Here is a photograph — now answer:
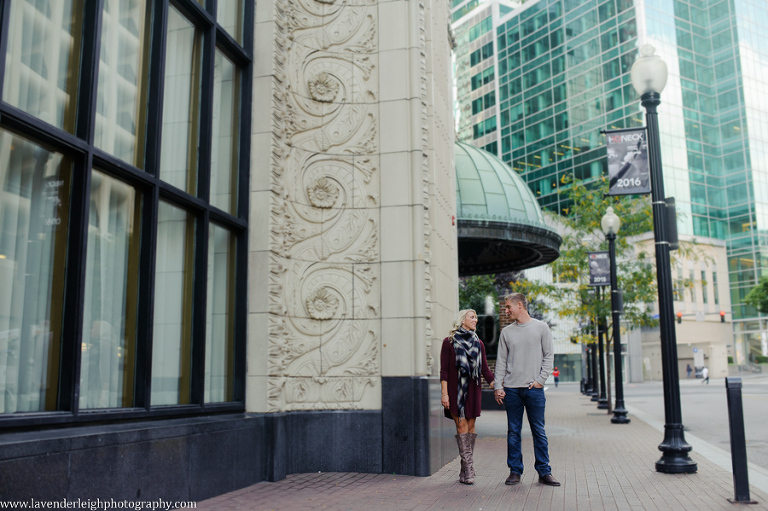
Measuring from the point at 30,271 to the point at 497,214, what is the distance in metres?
12.1

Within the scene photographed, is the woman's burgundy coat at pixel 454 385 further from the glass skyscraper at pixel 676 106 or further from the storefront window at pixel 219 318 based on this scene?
the glass skyscraper at pixel 676 106

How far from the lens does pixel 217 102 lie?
8.53m

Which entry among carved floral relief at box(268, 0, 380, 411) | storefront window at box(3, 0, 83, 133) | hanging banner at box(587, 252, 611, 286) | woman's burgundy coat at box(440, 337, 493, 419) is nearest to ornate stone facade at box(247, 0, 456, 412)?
carved floral relief at box(268, 0, 380, 411)

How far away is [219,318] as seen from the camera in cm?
819

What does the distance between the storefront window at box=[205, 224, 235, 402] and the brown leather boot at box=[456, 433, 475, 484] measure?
279 centimetres

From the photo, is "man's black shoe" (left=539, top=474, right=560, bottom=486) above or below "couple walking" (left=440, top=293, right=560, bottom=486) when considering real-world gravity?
below

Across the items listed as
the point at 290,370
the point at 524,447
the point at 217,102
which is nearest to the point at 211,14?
the point at 217,102

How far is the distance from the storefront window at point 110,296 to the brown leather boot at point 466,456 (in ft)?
12.6

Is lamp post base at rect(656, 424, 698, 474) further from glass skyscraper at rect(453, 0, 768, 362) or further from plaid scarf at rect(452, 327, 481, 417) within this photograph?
glass skyscraper at rect(453, 0, 768, 362)

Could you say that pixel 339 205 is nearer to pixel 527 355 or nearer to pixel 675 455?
pixel 527 355

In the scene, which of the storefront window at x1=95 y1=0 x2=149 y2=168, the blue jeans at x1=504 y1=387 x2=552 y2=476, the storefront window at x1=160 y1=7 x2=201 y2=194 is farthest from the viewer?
the blue jeans at x1=504 y1=387 x2=552 y2=476

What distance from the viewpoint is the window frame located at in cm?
540

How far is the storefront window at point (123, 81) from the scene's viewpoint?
6.27 m

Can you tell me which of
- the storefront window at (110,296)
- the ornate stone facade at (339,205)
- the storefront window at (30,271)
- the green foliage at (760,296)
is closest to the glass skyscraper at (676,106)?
the green foliage at (760,296)
